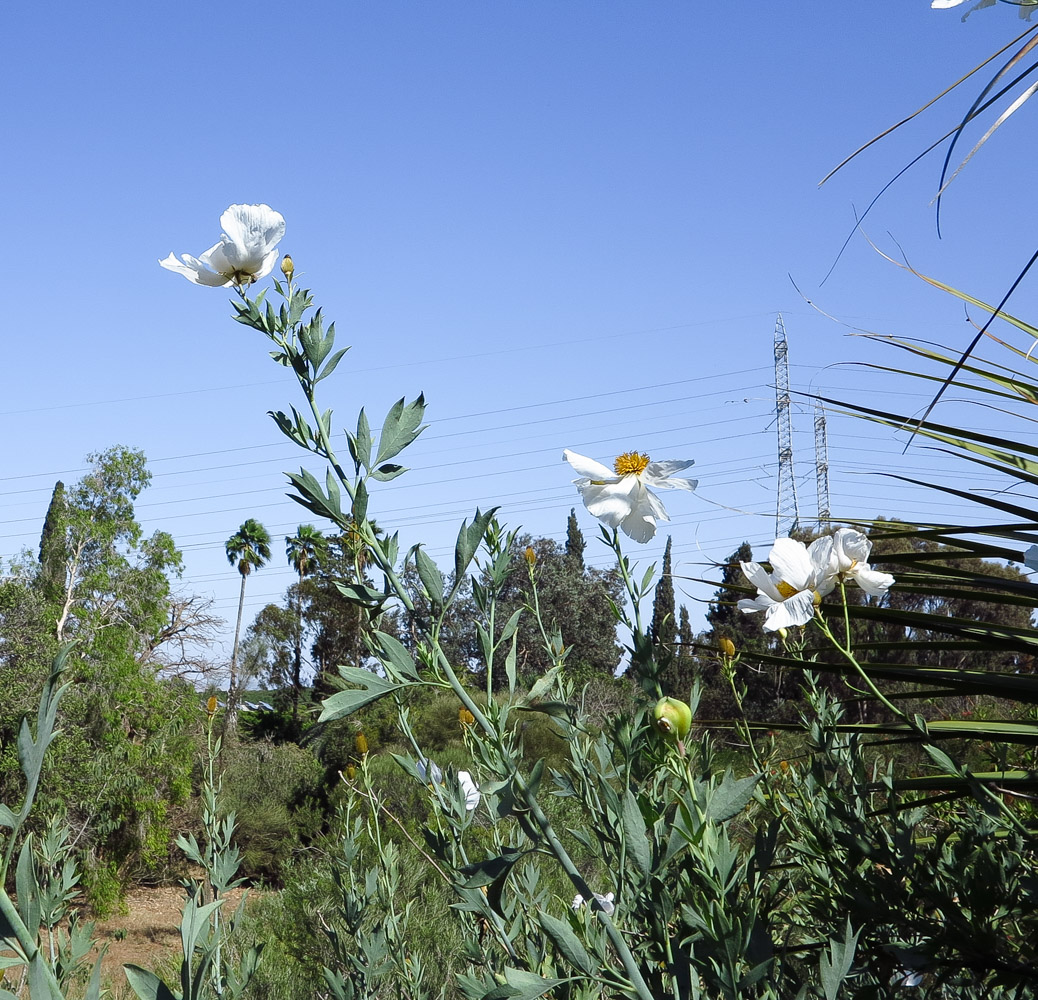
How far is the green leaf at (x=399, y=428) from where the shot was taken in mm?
965

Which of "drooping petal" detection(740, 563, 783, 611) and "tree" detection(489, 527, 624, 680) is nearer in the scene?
"drooping petal" detection(740, 563, 783, 611)

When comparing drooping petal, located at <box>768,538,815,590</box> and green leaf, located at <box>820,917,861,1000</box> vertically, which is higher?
drooping petal, located at <box>768,538,815,590</box>

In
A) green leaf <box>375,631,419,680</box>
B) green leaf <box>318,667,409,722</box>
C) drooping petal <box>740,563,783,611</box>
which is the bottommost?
green leaf <box>318,667,409,722</box>

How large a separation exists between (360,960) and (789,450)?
77.0 ft

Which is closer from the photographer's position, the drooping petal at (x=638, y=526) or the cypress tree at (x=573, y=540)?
the drooping petal at (x=638, y=526)

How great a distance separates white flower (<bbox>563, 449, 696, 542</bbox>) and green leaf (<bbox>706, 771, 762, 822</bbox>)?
0.35m

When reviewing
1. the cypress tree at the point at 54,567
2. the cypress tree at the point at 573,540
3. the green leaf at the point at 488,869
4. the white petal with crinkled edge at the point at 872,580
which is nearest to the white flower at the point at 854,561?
the white petal with crinkled edge at the point at 872,580

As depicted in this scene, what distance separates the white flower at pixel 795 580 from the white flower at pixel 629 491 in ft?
0.59

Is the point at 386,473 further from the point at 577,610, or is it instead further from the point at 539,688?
the point at 577,610

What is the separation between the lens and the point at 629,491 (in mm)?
1161

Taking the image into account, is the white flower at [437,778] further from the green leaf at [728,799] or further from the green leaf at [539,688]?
the green leaf at [728,799]

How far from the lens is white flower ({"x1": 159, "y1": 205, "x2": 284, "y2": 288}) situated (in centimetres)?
114

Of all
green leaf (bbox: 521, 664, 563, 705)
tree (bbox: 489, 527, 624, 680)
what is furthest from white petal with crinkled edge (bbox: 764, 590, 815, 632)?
tree (bbox: 489, 527, 624, 680)

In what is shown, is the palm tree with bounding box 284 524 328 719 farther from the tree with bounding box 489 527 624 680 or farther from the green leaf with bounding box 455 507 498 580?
the green leaf with bounding box 455 507 498 580
